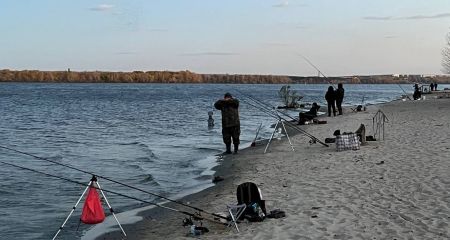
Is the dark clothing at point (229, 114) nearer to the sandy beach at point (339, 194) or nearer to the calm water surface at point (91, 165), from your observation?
the sandy beach at point (339, 194)

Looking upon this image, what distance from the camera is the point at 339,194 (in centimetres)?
941

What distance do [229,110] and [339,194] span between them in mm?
6868

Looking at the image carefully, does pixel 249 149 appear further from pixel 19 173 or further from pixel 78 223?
pixel 78 223

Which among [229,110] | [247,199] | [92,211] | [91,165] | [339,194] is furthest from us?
[91,165]

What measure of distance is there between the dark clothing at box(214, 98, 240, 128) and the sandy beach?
106 centimetres

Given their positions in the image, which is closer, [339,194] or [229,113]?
[339,194]

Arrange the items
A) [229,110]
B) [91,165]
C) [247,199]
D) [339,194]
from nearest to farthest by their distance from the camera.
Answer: [247,199] → [339,194] → [229,110] → [91,165]

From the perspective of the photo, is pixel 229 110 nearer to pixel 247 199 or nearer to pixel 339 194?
pixel 339 194

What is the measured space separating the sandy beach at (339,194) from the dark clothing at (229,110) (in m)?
1.06

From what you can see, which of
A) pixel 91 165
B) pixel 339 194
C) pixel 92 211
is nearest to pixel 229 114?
pixel 91 165

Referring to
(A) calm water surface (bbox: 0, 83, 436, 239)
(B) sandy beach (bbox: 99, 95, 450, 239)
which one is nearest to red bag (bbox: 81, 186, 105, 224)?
(B) sandy beach (bbox: 99, 95, 450, 239)

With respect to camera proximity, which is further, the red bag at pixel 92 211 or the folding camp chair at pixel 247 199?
the folding camp chair at pixel 247 199

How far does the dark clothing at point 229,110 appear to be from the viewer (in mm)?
15813

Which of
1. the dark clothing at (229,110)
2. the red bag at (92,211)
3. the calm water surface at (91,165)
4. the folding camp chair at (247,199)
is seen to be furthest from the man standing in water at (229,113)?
the red bag at (92,211)
